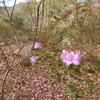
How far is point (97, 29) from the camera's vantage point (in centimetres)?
704

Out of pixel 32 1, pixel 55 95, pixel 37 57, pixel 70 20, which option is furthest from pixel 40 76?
pixel 70 20

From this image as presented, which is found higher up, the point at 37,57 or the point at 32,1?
the point at 32,1

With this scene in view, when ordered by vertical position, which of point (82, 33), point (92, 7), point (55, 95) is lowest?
point (55, 95)

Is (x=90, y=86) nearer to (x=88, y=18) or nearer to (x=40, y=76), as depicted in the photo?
(x=40, y=76)

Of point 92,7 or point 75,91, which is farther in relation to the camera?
point 92,7

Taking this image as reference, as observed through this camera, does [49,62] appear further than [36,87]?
No

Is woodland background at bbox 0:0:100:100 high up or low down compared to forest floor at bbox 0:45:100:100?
up

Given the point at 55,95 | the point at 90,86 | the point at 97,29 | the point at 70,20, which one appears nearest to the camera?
the point at 90,86

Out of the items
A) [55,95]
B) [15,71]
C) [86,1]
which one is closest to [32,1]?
[86,1]

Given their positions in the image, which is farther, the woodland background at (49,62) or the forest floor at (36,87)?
the forest floor at (36,87)

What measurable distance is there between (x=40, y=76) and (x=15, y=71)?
0.41m

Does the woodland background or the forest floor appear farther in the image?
the forest floor

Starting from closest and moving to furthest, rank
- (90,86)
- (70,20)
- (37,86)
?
(90,86)
(37,86)
(70,20)

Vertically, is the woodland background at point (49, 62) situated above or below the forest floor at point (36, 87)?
above
